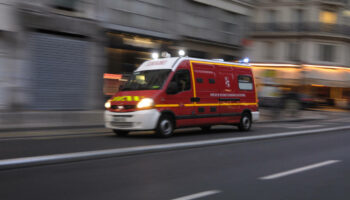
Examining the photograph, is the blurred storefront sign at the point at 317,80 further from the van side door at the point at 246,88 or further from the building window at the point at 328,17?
the van side door at the point at 246,88

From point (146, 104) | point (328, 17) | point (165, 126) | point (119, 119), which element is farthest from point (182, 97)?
point (328, 17)

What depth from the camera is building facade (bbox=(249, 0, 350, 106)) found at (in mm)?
40594

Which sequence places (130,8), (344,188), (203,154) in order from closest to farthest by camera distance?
(344,188) < (203,154) < (130,8)

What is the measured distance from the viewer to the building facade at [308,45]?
40594 millimetres

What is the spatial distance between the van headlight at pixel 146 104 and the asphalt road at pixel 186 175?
2.01 meters

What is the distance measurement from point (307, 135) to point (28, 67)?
11.3 meters

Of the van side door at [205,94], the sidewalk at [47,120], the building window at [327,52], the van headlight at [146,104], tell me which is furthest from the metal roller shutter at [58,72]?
the building window at [327,52]

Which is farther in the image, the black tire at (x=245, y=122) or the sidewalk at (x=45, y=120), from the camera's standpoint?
the black tire at (x=245, y=122)

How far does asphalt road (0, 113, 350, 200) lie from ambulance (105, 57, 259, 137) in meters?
2.06

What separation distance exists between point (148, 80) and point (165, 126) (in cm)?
141

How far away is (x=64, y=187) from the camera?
16.0 ft

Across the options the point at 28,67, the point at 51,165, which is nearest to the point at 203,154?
the point at 51,165

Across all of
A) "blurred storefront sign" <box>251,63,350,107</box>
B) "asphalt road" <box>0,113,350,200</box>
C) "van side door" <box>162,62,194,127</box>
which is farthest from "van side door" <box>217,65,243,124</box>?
"blurred storefront sign" <box>251,63,350,107</box>

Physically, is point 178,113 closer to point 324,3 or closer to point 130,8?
point 130,8
